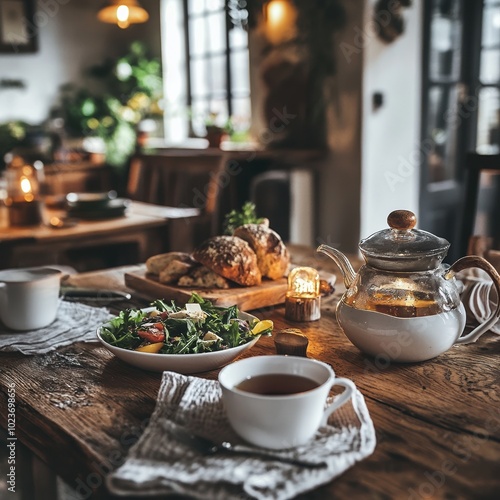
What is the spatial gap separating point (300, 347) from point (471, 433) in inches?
13.6

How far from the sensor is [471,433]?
0.86 metres

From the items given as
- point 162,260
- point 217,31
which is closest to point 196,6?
point 217,31

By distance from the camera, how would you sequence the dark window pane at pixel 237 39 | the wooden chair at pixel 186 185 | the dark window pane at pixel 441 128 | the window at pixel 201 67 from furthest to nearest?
the window at pixel 201 67 < the dark window pane at pixel 237 39 < the dark window pane at pixel 441 128 < the wooden chair at pixel 186 185

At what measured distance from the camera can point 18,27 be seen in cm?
596

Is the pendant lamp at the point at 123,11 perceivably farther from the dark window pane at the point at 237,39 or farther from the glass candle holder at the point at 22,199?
the dark window pane at the point at 237,39

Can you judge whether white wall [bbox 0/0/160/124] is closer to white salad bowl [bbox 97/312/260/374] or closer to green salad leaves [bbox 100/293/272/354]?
green salad leaves [bbox 100/293/272/354]

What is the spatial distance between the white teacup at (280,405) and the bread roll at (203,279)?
24.0 inches

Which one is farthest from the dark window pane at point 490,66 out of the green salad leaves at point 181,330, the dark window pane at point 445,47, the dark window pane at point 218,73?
the green salad leaves at point 181,330

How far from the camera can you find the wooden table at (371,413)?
75 centimetres

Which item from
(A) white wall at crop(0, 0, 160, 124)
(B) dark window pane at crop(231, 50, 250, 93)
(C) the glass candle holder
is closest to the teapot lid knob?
(C) the glass candle holder

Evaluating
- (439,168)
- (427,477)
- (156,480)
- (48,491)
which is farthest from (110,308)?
(439,168)

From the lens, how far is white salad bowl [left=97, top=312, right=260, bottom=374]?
1.05m

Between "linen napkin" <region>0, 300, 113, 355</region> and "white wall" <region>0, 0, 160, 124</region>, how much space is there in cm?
503

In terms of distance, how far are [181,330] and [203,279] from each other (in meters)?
0.35
